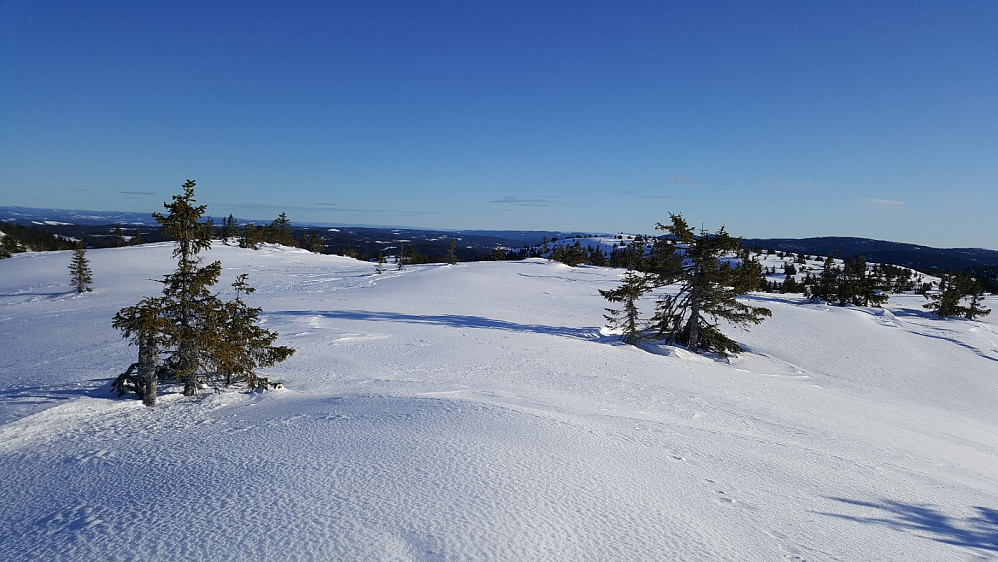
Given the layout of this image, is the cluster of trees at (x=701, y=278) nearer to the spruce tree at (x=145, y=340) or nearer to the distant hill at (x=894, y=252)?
the spruce tree at (x=145, y=340)

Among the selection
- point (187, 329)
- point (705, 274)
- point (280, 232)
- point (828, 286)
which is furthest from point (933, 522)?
point (280, 232)

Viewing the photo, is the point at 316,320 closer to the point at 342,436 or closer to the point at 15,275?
the point at 342,436

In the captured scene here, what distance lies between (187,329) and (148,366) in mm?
721

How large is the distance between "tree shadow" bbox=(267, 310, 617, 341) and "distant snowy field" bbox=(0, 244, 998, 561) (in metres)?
4.43

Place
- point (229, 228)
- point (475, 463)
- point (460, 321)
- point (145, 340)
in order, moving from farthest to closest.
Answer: point (229, 228)
point (460, 321)
point (145, 340)
point (475, 463)

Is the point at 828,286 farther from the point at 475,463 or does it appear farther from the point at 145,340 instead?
the point at 145,340

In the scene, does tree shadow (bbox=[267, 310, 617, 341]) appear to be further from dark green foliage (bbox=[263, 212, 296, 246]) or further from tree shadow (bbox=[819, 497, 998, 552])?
dark green foliage (bbox=[263, 212, 296, 246])

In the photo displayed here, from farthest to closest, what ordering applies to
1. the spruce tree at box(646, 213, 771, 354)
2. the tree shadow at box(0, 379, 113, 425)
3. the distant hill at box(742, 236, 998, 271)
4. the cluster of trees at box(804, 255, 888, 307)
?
the distant hill at box(742, 236, 998, 271), the cluster of trees at box(804, 255, 888, 307), the spruce tree at box(646, 213, 771, 354), the tree shadow at box(0, 379, 113, 425)

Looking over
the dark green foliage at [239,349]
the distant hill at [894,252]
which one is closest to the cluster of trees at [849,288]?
the dark green foliage at [239,349]

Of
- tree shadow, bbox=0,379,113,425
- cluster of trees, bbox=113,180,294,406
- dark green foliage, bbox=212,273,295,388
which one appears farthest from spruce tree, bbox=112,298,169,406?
dark green foliage, bbox=212,273,295,388

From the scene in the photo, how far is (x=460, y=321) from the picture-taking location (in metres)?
19.4

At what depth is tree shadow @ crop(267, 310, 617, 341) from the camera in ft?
59.9

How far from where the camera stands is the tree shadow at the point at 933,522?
4.13 metres

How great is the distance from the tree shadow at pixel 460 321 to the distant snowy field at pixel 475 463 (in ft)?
14.5
